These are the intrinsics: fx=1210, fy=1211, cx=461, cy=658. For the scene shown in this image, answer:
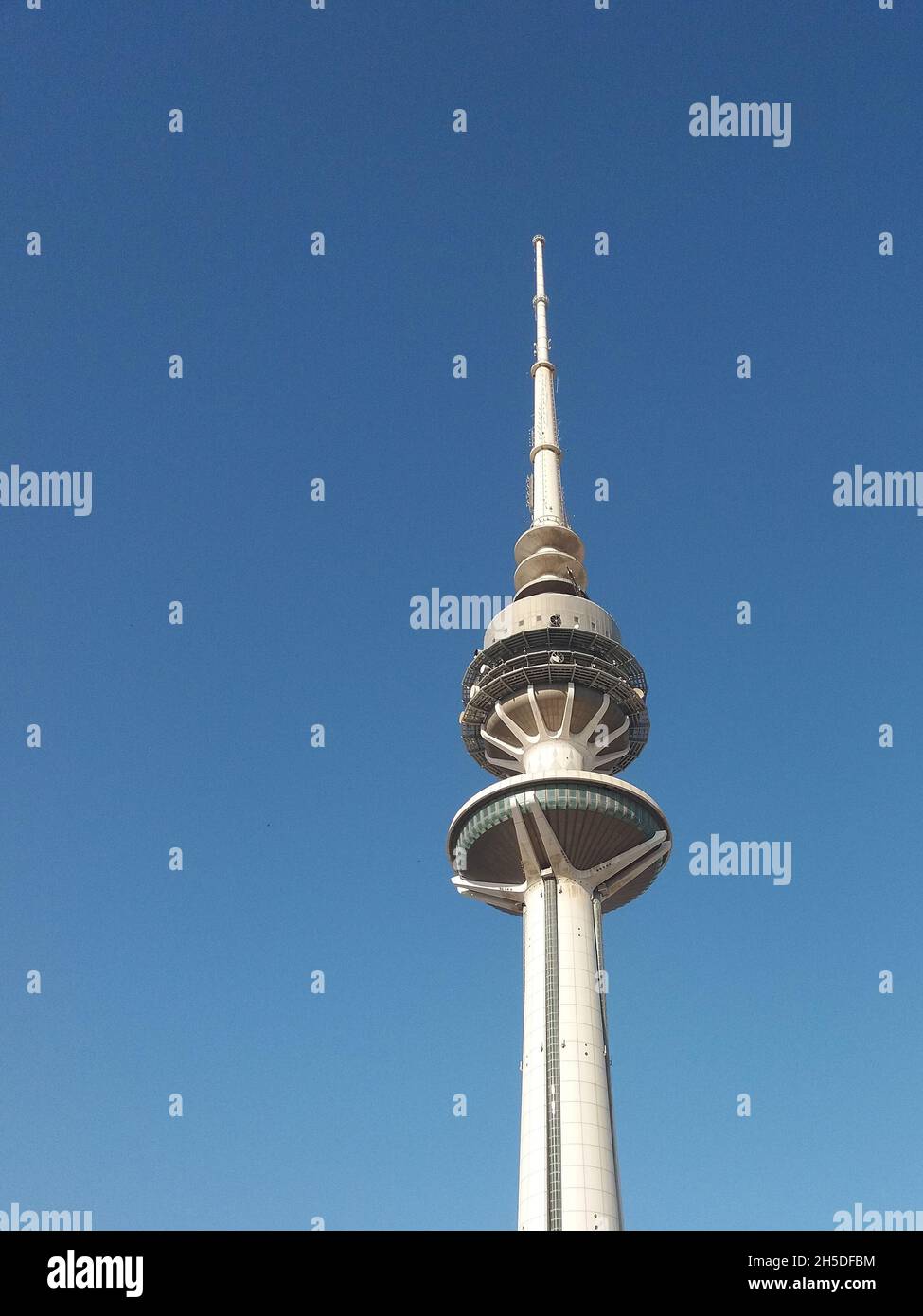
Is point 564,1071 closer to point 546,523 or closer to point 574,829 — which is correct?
point 574,829

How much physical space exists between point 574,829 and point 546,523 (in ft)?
118

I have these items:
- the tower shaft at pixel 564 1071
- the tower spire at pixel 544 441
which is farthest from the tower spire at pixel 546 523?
the tower shaft at pixel 564 1071

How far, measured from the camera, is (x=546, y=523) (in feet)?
394

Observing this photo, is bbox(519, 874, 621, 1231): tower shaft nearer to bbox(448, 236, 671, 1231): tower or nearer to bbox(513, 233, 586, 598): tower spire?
bbox(448, 236, 671, 1231): tower

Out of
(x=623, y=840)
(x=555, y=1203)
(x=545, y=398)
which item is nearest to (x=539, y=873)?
(x=623, y=840)

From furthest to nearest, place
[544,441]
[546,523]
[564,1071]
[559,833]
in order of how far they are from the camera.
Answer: [544,441] → [546,523] → [559,833] → [564,1071]

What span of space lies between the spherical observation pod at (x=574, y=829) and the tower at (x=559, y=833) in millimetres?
107

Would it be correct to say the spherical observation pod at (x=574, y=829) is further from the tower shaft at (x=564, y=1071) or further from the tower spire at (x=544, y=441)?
the tower spire at (x=544, y=441)

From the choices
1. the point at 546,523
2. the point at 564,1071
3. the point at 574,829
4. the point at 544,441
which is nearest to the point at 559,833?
the point at 574,829

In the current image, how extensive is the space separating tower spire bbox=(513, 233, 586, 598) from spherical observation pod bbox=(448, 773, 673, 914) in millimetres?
22580

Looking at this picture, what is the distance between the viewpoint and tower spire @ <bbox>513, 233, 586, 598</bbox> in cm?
11506

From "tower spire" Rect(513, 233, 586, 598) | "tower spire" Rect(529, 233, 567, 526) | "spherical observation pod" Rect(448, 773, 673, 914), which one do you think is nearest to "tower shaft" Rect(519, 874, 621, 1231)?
"spherical observation pod" Rect(448, 773, 673, 914)
